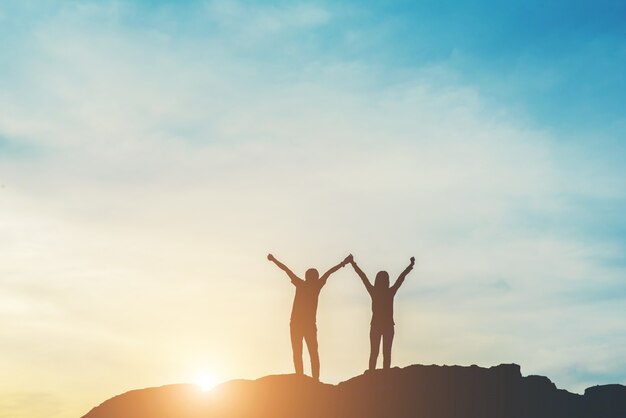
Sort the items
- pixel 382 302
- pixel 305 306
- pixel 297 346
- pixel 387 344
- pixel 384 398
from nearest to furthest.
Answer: pixel 384 398 < pixel 305 306 < pixel 297 346 < pixel 382 302 < pixel 387 344

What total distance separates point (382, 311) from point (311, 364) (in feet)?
8.85

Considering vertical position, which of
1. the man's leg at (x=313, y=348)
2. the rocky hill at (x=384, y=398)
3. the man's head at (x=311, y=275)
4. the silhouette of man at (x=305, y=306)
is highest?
the man's head at (x=311, y=275)

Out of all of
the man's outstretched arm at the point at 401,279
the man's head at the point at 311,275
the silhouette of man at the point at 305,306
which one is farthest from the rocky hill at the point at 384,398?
the man's head at the point at 311,275

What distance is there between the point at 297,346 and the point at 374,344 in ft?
8.00

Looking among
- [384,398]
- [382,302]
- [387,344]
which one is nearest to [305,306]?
[382,302]

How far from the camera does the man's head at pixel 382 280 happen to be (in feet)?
81.6

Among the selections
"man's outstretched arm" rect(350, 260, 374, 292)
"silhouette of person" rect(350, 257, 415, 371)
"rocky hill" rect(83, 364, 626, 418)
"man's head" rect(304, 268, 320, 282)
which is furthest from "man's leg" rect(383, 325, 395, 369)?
"man's head" rect(304, 268, 320, 282)

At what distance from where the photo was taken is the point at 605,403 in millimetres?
26344

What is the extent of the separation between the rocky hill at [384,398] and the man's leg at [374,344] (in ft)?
1.75

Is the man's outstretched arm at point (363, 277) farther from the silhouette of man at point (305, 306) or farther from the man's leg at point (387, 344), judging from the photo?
the man's leg at point (387, 344)

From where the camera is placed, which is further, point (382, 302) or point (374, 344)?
point (374, 344)

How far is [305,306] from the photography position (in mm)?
24297

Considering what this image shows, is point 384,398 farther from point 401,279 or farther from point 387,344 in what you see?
point 401,279

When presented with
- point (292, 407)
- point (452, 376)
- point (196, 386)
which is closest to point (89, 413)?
point (196, 386)
